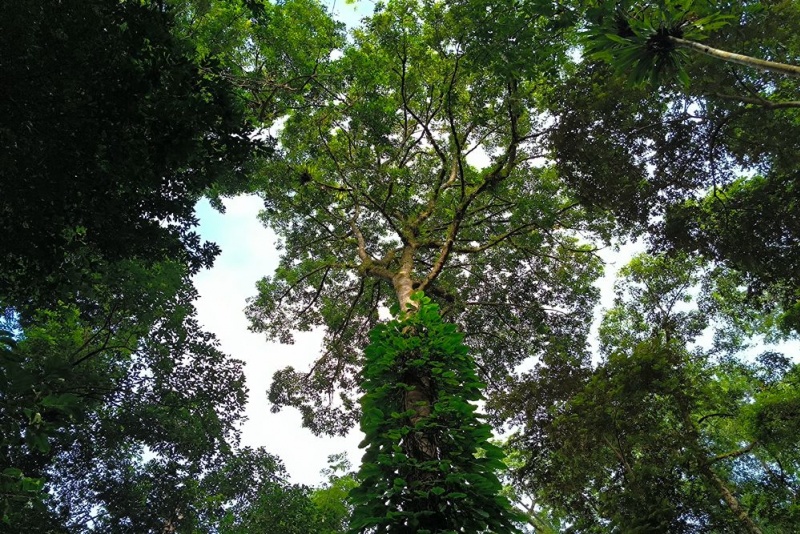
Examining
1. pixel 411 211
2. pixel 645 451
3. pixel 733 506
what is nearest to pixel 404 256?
pixel 411 211

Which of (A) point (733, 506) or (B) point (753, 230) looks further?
(B) point (753, 230)

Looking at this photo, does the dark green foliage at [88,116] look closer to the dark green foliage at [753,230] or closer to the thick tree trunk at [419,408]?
the thick tree trunk at [419,408]

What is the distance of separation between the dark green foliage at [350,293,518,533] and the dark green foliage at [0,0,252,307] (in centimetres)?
257

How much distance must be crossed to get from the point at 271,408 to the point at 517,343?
750 centimetres

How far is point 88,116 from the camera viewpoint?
3.61 metres

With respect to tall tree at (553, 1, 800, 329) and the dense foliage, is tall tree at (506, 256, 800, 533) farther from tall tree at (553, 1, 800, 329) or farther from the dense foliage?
tall tree at (553, 1, 800, 329)

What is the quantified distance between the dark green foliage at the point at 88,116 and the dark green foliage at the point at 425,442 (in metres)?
2.57

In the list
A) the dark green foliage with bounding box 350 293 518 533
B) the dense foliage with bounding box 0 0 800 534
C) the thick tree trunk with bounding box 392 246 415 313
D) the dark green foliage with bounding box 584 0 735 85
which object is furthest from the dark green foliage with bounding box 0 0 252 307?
the dark green foliage with bounding box 584 0 735 85

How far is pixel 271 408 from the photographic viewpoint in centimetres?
1316

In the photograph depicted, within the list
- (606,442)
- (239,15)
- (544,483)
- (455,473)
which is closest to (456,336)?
(455,473)

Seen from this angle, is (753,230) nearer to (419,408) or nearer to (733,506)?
(733,506)

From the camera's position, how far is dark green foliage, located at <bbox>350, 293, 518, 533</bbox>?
314cm

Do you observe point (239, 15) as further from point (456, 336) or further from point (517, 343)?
point (517, 343)

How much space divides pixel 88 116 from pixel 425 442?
388 centimetres
